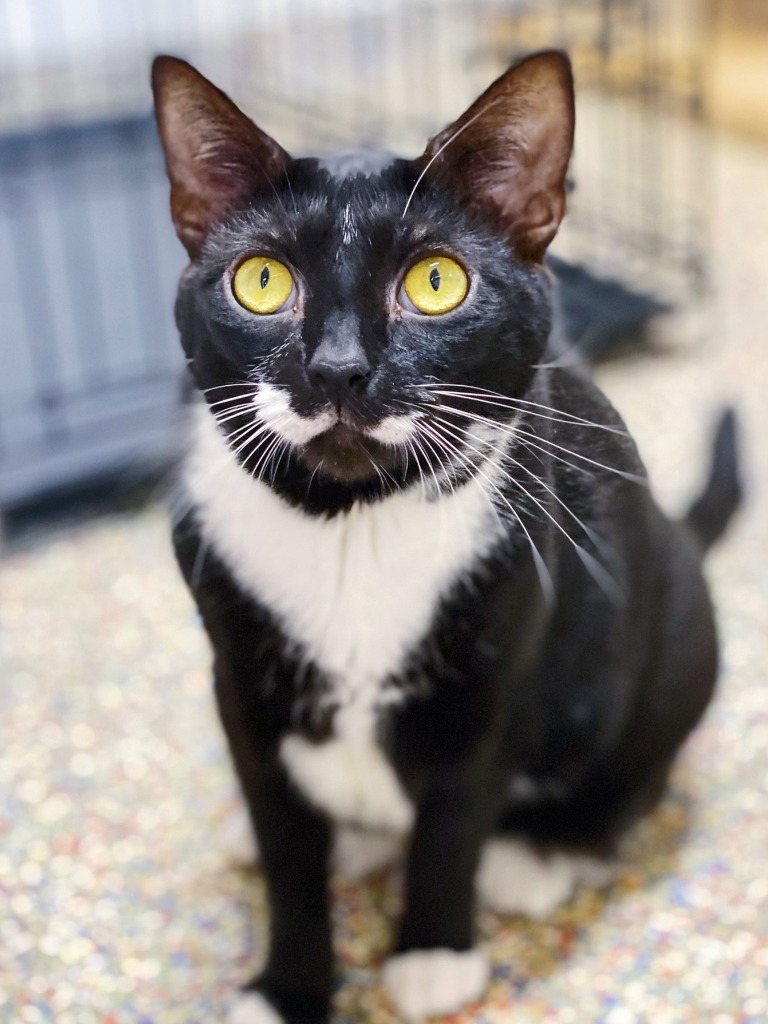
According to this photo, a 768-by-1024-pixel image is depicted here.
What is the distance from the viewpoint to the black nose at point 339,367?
2.08ft

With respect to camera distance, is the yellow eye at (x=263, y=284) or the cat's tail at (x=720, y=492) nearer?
the yellow eye at (x=263, y=284)

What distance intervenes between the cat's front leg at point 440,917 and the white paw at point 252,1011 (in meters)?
0.10

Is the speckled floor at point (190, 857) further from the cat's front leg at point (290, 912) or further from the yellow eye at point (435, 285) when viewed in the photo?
the yellow eye at point (435, 285)

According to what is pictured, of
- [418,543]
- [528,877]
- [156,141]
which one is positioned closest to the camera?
[418,543]

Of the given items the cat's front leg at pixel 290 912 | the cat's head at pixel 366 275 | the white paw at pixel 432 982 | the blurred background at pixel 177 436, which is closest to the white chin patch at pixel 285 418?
the cat's head at pixel 366 275

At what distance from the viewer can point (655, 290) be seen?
→ 2.07 metres

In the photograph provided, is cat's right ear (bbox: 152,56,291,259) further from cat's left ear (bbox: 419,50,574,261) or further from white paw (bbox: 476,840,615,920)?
white paw (bbox: 476,840,615,920)

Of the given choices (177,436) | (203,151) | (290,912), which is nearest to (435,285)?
(203,151)

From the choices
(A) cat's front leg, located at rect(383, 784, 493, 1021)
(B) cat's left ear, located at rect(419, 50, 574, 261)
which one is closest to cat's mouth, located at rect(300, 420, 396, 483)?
(B) cat's left ear, located at rect(419, 50, 574, 261)

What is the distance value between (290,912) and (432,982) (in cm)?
13

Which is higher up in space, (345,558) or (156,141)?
(345,558)

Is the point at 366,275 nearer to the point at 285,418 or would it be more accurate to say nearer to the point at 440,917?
the point at 285,418

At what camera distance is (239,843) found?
1.10 m

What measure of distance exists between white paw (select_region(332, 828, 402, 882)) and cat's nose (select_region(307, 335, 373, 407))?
568 millimetres
